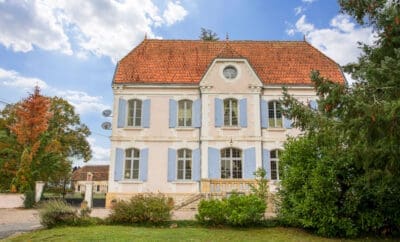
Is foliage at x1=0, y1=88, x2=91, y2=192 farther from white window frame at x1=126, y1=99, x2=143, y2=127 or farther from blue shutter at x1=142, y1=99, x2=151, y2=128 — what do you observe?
blue shutter at x1=142, y1=99, x2=151, y2=128

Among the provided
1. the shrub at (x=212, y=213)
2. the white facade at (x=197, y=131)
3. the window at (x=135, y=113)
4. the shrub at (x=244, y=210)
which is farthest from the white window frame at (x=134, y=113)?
the shrub at (x=244, y=210)

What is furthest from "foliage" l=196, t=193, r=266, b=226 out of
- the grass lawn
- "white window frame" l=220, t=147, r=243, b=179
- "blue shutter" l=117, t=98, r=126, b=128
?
"blue shutter" l=117, t=98, r=126, b=128

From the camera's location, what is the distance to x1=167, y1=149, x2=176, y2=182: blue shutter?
1991 centimetres

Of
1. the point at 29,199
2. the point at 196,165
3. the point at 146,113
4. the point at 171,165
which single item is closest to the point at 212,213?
the point at 196,165

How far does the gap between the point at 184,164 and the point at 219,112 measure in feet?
12.4

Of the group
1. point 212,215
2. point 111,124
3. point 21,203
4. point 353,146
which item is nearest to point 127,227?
point 212,215

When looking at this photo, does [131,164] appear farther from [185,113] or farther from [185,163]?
Answer: [185,113]

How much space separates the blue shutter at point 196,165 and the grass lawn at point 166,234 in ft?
29.7

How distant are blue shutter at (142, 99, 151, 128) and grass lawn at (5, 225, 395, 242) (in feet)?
33.5

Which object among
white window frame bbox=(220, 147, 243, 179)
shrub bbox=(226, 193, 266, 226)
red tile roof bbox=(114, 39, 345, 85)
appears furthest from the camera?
red tile roof bbox=(114, 39, 345, 85)

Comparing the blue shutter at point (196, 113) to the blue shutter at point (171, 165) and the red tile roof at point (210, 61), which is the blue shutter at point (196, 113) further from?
the blue shutter at point (171, 165)

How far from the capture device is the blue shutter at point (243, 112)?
20.5m

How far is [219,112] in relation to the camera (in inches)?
812

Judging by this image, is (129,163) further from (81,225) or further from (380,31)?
(380,31)
